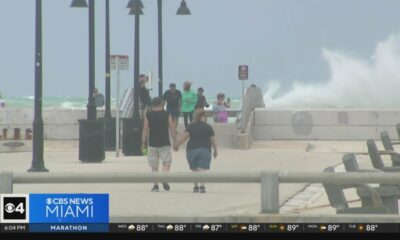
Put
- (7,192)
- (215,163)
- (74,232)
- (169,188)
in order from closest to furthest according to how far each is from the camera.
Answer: (74,232) → (7,192) → (169,188) → (215,163)

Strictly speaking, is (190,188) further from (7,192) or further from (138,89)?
(138,89)

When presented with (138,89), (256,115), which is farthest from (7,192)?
(256,115)

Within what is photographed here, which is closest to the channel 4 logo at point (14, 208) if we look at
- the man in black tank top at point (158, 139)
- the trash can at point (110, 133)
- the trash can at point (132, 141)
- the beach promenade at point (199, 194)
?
the beach promenade at point (199, 194)

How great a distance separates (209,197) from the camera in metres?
18.5

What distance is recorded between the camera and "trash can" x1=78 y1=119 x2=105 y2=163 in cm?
2762

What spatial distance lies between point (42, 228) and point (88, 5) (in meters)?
17.9

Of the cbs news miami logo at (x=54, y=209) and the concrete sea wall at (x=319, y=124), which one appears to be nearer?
the cbs news miami logo at (x=54, y=209)

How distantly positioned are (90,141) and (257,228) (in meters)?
16.5

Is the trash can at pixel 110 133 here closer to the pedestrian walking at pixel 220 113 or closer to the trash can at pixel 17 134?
the trash can at pixel 17 134

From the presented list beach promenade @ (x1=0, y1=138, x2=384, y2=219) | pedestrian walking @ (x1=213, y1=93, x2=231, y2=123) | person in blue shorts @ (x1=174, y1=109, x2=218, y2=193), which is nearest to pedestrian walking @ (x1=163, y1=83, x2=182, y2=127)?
beach promenade @ (x1=0, y1=138, x2=384, y2=219)

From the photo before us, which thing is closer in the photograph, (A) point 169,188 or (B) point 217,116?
(A) point 169,188

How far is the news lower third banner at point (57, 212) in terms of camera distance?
1114cm

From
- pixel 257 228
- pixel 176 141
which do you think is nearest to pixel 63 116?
pixel 176 141

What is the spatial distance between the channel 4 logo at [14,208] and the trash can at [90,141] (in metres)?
15.8
